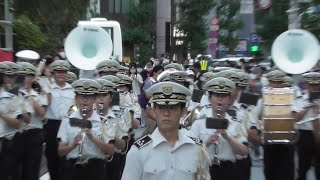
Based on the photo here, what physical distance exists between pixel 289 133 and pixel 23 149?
3148mm

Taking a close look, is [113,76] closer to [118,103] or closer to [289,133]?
[118,103]

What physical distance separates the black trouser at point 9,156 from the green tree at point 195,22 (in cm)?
2223

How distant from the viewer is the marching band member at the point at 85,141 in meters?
6.51

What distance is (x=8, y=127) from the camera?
7898 millimetres

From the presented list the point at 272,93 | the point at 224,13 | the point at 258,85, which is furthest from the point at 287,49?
the point at 224,13

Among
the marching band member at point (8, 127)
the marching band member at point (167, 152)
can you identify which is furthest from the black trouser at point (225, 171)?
the marching band member at point (8, 127)

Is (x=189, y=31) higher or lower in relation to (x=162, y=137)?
higher

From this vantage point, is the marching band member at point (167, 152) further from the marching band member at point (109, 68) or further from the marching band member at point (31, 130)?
the marching band member at point (109, 68)

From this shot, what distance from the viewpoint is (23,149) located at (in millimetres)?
8266

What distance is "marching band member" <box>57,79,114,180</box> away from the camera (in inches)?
256

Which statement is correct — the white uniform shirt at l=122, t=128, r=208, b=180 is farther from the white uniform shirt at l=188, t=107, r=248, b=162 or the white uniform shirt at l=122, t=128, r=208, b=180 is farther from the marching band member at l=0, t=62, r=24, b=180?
the marching band member at l=0, t=62, r=24, b=180

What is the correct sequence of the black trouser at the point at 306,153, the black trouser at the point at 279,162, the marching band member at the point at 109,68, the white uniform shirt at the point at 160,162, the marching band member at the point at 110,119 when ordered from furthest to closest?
the marching band member at the point at 109,68
the black trouser at the point at 306,153
the black trouser at the point at 279,162
the marching band member at the point at 110,119
the white uniform shirt at the point at 160,162

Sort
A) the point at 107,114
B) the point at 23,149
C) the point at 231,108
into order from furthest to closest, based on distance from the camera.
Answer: the point at 23,149 → the point at 107,114 → the point at 231,108

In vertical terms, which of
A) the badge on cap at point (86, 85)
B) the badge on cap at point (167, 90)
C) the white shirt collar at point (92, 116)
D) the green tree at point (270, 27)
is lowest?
the white shirt collar at point (92, 116)
